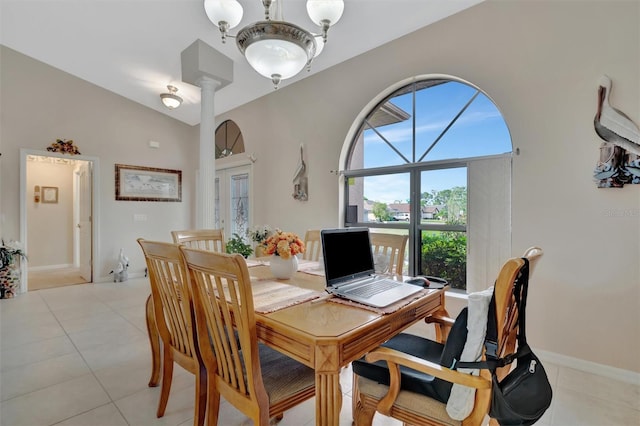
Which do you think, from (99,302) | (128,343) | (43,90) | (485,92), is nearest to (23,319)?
(99,302)

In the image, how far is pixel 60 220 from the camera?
20.5ft

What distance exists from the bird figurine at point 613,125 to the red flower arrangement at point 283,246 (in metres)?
2.30

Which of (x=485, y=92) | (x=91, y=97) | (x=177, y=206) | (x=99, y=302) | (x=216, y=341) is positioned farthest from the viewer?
(x=177, y=206)

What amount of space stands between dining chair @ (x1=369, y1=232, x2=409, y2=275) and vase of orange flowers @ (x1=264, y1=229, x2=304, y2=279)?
603 mm

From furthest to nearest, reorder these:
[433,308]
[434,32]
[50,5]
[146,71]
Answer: [146,71] → [50,5] → [434,32] → [433,308]

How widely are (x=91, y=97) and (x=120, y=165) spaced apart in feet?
Answer: 3.77

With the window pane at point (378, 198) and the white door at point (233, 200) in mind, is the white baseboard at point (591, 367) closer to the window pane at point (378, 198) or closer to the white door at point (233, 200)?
the window pane at point (378, 198)

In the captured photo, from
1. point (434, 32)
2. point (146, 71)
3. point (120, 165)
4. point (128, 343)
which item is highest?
point (146, 71)

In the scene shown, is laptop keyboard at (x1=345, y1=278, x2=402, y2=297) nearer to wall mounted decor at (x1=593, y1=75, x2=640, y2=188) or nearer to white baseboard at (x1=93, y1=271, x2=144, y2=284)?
wall mounted decor at (x1=593, y1=75, x2=640, y2=188)

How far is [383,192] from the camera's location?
3500 mm

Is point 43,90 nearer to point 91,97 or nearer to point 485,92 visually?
point 91,97

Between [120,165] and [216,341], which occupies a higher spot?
[120,165]

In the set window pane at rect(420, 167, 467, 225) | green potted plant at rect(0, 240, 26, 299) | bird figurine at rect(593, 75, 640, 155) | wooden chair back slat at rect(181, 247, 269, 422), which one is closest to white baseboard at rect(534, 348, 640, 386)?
window pane at rect(420, 167, 467, 225)

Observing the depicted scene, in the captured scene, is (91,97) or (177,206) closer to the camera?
(91,97)
